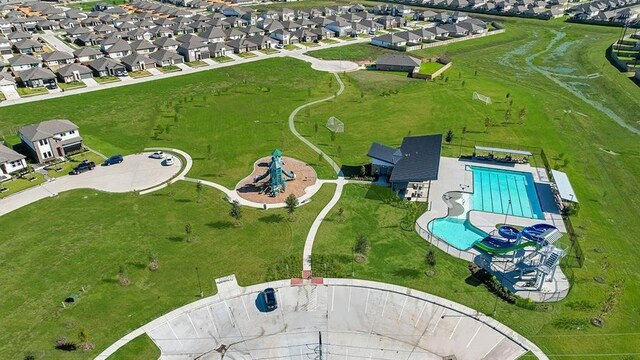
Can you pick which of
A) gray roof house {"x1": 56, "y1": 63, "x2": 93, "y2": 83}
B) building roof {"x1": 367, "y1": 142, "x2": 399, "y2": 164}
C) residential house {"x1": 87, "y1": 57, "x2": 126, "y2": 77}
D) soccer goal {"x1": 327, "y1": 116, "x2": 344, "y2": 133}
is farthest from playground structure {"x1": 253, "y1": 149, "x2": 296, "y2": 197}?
gray roof house {"x1": 56, "y1": 63, "x2": 93, "y2": 83}

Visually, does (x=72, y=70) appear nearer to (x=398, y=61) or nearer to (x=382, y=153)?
(x=398, y=61)

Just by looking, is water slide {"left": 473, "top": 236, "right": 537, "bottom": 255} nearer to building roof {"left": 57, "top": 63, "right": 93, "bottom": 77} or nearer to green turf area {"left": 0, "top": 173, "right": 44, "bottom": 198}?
green turf area {"left": 0, "top": 173, "right": 44, "bottom": 198}

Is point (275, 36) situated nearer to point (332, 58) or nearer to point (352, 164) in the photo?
point (332, 58)

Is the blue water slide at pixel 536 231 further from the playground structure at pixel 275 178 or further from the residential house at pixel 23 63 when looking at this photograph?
the residential house at pixel 23 63

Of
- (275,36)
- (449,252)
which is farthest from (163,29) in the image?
(449,252)

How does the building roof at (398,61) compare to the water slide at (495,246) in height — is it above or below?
above

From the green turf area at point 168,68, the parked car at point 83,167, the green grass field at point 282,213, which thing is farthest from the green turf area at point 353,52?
the parked car at point 83,167
